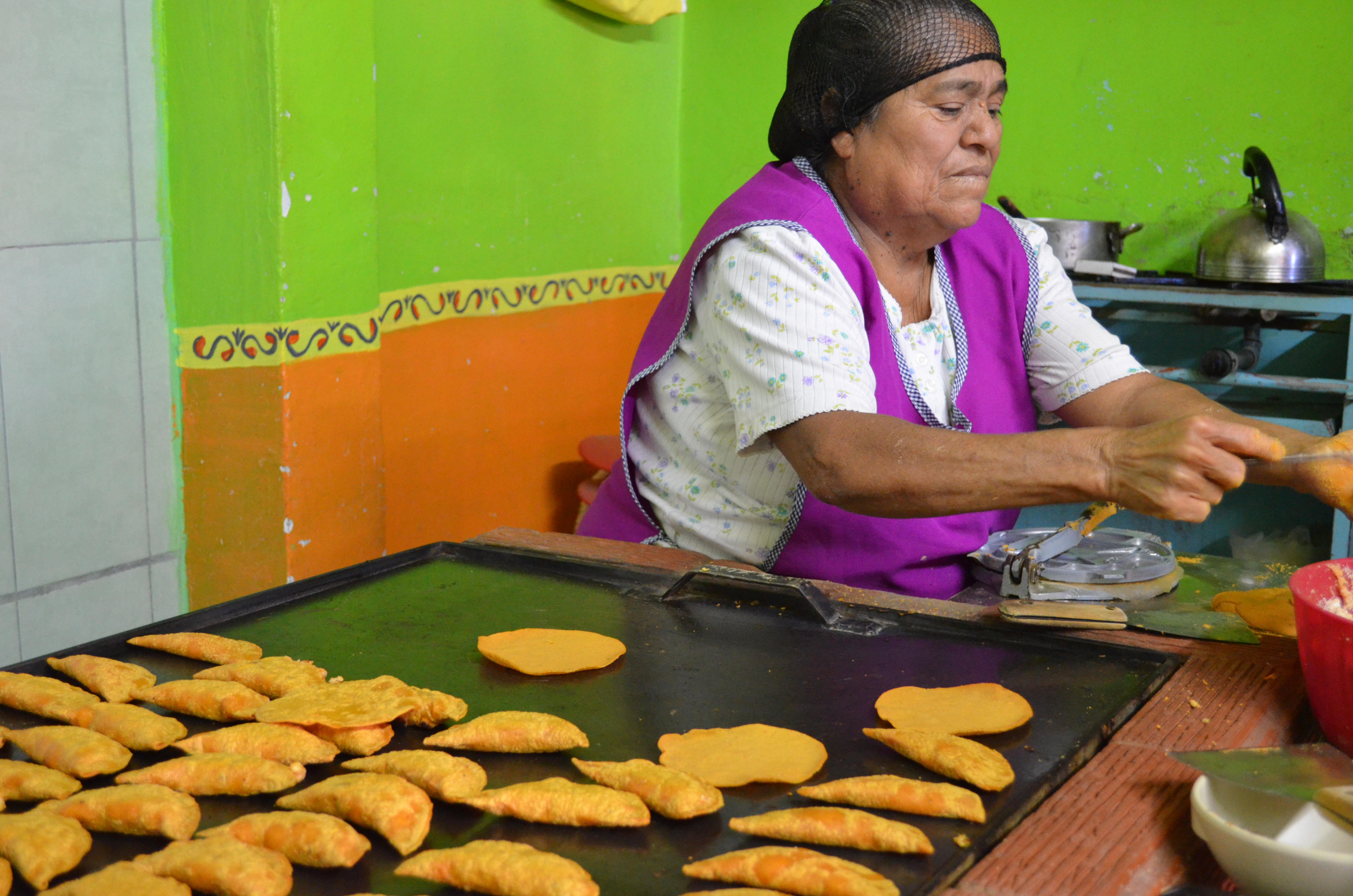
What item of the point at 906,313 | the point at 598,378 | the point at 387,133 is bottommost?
the point at 598,378

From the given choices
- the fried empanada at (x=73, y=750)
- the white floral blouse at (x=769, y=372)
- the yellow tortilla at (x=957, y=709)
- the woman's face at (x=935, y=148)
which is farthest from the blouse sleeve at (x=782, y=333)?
the fried empanada at (x=73, y=750)

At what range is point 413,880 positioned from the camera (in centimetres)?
85

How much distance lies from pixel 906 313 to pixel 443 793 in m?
1.10

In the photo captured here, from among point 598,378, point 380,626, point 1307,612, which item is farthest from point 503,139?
point 1307,612

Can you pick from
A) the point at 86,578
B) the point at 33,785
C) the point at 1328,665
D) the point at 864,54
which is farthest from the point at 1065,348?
the point at 86,578

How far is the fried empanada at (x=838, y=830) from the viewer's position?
87 centimetres

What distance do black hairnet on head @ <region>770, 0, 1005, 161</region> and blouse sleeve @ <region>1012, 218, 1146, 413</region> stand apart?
355mm

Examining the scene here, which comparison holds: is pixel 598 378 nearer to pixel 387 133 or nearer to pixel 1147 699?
pixel 387 133

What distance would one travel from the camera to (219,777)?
977 millimetres

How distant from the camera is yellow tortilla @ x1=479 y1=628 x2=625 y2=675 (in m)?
1.22

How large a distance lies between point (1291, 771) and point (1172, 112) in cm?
275

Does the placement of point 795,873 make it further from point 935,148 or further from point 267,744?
point 935,148

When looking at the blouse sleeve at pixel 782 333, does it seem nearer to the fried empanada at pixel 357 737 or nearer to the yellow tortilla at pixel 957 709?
the yellow tortilla at pixel 957 709

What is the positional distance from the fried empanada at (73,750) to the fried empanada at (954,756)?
651 mm
